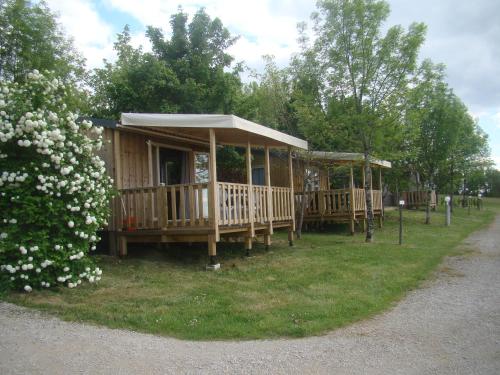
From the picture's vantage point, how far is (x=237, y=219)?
9.74m

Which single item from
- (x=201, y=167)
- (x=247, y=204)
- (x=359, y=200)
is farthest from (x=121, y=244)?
(x=359, y=200)

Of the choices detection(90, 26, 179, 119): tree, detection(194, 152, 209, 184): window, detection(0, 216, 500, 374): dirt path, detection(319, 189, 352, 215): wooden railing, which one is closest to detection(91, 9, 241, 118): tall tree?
detection(90, 26, 179, 119): tree

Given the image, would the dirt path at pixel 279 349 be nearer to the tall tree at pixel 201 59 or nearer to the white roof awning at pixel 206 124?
the white roof awning at pixel 206 124

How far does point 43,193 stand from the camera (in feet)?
22.5

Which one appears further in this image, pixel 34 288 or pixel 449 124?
pixel 449 124

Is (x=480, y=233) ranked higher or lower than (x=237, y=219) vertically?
lower

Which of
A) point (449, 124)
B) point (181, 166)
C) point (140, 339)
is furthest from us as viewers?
point (449, 124)

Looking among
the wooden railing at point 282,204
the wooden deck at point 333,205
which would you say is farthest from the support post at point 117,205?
the wooden deck at point 333,205

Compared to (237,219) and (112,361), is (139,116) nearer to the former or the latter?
(237,219)

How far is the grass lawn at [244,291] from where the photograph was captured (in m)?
5.77

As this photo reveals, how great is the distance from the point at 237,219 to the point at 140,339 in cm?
475

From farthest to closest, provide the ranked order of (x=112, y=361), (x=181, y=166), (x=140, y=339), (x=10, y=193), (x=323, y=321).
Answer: (x=181, y=166), (x=10, y=193), (x=323, y=321), (x=140, y=339), (x=112, y=361)

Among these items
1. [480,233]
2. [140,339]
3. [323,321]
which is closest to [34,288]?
[140,339]

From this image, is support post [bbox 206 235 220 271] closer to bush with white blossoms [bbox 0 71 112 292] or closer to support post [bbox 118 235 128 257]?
support post [bbox 118 235 128 257]
